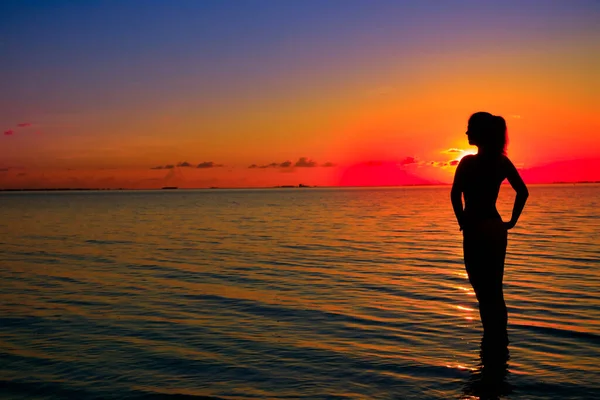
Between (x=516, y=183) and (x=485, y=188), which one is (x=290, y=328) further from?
(x=516, y=183)

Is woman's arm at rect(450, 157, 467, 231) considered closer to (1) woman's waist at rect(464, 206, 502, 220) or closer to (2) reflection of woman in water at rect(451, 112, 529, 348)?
(2) reflection of woman in water at rect(451, 112, 529, 348)

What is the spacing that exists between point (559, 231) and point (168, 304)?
26.6 meters

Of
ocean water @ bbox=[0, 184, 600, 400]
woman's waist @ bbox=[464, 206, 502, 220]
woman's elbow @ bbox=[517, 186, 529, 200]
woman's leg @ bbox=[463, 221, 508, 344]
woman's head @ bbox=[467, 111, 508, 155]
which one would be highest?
woman's head @ bbox=[467, 111, 508, 155]

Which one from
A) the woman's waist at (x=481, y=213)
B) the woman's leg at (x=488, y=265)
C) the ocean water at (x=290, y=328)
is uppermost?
the woman's waist at (x=481, y=213)

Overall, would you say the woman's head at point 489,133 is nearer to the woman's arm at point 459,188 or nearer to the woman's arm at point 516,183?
the woman's arm at point 516,183

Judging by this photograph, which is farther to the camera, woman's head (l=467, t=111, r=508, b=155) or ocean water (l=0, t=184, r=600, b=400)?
ocean water (l=0, t=184, r=600, b=400)

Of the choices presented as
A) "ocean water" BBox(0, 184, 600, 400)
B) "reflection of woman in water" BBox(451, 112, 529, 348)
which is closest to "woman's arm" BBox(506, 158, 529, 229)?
"reflection of woman in water" BBox(451, 112, 529, 348)

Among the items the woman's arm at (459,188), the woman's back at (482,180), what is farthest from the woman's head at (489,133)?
the woman's arm at (459,188)

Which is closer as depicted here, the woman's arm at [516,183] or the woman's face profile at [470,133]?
the woman's arm at [516,183]

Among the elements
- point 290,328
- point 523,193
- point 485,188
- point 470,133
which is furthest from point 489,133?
point 290,328

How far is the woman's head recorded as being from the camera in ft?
24.6

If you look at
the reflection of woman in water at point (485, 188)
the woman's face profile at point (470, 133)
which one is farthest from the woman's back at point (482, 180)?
the woman's face profile at point (470, 133)

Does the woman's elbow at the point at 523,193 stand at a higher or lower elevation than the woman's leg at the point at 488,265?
higher

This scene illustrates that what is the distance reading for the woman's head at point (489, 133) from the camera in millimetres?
7484
